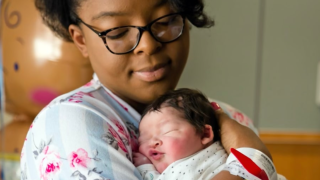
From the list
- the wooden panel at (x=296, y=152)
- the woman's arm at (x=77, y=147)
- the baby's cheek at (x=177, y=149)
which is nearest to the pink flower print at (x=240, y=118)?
the baby's cheek at (x=177, y=149)

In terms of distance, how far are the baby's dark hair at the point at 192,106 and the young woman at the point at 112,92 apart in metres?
0.04

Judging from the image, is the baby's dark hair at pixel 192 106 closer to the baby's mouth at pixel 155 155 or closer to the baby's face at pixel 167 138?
the baby's face at pixel 167 138

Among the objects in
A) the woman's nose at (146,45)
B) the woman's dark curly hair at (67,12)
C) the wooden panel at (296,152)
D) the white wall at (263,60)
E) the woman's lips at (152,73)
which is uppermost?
the woman's dark curly hair at (67,12)

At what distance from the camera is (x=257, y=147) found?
0.93 metres

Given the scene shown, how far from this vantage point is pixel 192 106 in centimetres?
103

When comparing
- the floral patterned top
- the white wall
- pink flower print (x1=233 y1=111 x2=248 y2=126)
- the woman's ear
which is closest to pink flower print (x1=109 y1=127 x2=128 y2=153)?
the floral patterned top

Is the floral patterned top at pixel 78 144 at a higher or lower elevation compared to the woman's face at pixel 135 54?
lower

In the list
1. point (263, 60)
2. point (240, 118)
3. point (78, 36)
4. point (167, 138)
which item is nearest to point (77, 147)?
point (167, 138)

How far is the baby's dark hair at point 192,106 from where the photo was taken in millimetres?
1015

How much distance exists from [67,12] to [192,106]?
0.51 metres

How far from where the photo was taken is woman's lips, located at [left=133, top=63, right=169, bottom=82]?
3.49 feet

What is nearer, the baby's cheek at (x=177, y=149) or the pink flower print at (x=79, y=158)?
the pink flower print at (x=79, y=158)

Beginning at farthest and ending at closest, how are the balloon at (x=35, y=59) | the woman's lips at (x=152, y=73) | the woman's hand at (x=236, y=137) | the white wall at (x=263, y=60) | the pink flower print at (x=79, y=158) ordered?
the white wall at (x=263, y=60)
the balloon at (x=35, y=59)
the woman's lips at (x=152, y=73)
the woman's hand at (x=236, y=137)
the pink flower print at (x=79, y=158)

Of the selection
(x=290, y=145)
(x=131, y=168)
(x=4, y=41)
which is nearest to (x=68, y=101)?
(x=131, y=168)
